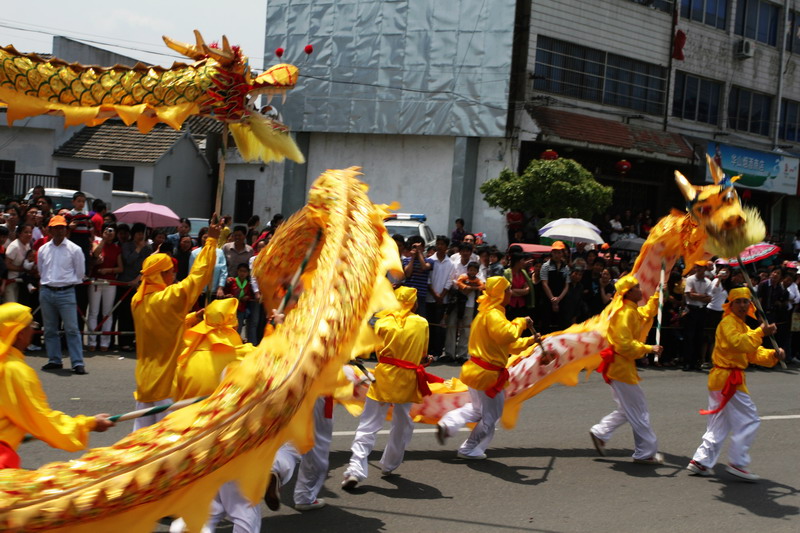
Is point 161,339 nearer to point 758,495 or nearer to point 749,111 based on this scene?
point 758,495

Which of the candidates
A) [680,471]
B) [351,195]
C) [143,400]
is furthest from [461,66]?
[351,195]

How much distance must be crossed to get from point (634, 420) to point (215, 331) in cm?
401

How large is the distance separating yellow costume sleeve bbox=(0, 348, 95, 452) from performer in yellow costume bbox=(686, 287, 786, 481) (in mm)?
5477

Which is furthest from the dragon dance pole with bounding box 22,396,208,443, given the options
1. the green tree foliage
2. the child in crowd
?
the green tree foliage

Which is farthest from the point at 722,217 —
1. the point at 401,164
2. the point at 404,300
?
the point at 401,164

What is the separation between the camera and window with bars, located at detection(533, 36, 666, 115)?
23.9m

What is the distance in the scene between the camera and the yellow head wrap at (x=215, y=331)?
5898 millimetres

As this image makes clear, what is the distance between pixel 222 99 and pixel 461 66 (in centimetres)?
1855

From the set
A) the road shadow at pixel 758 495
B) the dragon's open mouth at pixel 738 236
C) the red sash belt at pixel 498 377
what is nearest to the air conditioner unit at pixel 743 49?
the dragon's open mouth at pixel 738 236

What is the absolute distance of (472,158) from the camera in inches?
943

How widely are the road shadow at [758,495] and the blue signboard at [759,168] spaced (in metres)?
19.9

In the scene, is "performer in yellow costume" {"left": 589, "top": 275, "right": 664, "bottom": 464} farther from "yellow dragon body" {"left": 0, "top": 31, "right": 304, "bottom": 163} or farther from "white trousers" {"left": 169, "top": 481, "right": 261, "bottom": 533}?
"white trousers" {"left": 169, "top": 481, "right": 261, "bottom": 533}

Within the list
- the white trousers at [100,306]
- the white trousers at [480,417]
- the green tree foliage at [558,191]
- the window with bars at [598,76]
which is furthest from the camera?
the window with bars at [598,76]

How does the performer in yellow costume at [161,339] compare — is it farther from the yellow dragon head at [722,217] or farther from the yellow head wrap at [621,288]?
the yellow dragon head at [722,217]
